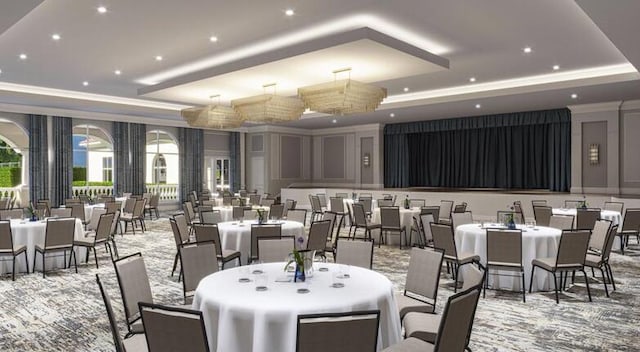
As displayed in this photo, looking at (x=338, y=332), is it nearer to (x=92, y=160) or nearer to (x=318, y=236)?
(x=318, y=236)

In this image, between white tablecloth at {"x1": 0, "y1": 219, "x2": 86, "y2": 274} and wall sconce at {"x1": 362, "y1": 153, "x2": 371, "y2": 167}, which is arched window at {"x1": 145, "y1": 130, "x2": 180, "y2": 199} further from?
white tablecloth at {"x1": 0, "y1": 219, "x2": 86, "y2": 274}

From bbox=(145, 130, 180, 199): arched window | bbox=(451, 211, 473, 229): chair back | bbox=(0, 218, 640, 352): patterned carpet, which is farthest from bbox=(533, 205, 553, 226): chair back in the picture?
bbox=(145, 130, 180, 199): arched window

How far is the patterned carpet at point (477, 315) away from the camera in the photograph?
4043 millimetres

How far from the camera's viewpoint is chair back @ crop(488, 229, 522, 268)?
5285mm

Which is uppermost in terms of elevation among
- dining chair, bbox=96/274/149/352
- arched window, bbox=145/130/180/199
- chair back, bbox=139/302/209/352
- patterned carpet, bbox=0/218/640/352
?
arched window, bbox=145/130/180/199

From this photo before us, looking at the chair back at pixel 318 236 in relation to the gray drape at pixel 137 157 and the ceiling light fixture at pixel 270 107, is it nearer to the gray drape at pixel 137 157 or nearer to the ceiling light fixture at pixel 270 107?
the ceiling light fixture at pixel 270 107

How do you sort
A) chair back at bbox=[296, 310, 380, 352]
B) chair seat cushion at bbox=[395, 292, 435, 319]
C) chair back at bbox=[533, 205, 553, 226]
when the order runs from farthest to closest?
chair back at bbox=[533, 205, 553, 226], chair seat cushion at bbox=[395, 292, 435, 319], chair back at bbox=[296, 310, 380, 352]

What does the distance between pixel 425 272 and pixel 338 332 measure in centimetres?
186

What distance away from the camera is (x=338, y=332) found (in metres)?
2.17

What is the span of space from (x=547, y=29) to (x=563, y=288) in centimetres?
365

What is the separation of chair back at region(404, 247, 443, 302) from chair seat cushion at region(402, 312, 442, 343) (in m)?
0.34

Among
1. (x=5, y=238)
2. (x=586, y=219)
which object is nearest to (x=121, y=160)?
(x=5, y=238)

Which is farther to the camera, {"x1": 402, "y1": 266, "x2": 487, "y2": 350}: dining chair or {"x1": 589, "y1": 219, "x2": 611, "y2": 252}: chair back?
{"x1": 589, "y1": 219, "x2": 611, "y2": 252}: chair back

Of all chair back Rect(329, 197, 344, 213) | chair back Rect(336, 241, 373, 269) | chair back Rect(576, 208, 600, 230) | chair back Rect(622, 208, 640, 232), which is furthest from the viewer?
chair back Rect(329, 197, 344, 213)
